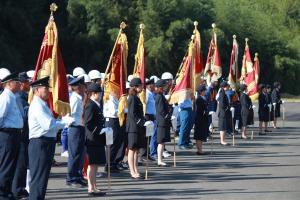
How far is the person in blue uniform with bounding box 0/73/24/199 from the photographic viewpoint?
11.0 meters

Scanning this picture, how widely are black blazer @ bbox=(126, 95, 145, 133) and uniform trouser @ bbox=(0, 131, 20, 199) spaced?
3.79 metres

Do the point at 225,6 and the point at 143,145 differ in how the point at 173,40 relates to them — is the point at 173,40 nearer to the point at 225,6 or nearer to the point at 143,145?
the point at 225,6

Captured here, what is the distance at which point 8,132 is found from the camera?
11.1 m

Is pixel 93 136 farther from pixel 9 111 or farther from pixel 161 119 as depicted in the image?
pixel 161 119

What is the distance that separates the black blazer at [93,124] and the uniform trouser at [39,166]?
247cm

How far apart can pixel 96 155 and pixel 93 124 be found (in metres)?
0.62

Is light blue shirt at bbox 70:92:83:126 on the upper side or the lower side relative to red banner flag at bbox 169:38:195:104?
lower

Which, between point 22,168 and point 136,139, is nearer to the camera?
point 22,168

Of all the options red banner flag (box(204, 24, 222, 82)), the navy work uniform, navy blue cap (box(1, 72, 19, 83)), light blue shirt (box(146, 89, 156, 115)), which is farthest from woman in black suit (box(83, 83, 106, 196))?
red banner flag (box(204, 24, 222, 82))

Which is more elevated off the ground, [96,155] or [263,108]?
[263,108]

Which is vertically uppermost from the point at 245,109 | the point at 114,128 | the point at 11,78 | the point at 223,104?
the point at 11,78

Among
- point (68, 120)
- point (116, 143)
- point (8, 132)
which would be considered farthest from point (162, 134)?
point (8, 132)

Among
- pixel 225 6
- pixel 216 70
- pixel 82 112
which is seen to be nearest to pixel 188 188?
pixel 82 112

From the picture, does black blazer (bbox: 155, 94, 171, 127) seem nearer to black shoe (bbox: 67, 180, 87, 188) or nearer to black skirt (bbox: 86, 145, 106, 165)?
black shoe (bbox: 67, 180, 87, 188)
